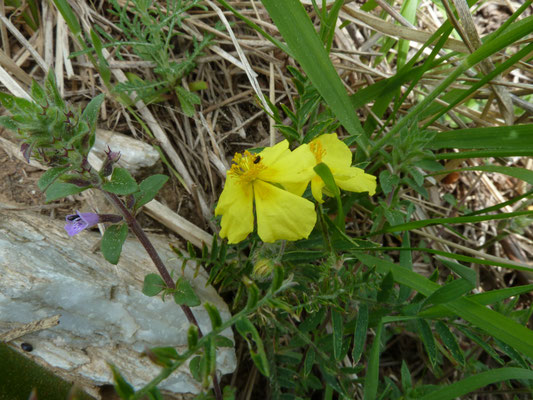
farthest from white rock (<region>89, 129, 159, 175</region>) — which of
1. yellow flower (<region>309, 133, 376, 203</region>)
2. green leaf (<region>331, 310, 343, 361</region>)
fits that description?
green leaf (<region>331, 310, 343, 361</region>)

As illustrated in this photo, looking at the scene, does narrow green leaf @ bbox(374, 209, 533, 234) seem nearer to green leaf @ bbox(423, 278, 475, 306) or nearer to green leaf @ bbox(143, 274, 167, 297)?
green leaf @ bbox(423, 278, 475, 306)

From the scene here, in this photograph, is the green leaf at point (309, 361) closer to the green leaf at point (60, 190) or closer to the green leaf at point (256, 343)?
the green leaf at point (256, 343)

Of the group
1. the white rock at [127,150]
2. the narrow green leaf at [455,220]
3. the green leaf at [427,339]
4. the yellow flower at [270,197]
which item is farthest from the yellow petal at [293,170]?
the white rock at [127,150]

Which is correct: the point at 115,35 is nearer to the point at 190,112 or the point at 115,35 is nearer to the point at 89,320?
the point at 190,112

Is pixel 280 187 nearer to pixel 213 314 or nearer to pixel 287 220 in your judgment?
pixel 287 220

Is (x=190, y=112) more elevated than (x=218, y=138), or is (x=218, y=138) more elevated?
(x=190, y=112)

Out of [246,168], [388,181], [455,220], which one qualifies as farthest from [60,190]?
[455,220]

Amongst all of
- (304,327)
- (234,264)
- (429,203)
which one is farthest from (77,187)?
(429,203)
